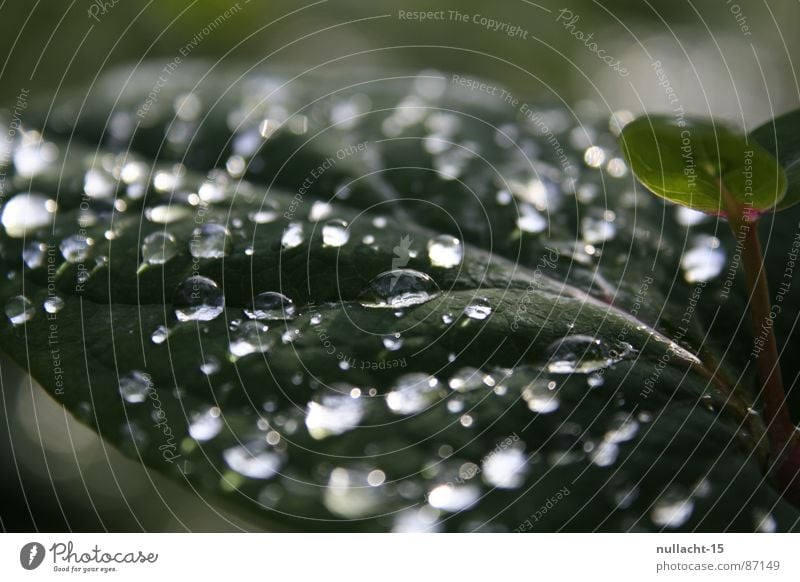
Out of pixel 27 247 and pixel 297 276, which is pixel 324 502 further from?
pixel 27 247

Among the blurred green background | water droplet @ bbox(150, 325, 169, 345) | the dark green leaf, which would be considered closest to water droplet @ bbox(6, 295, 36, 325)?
the dark green leaf

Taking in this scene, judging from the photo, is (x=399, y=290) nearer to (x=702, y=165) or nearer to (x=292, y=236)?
(x=292, y=236)

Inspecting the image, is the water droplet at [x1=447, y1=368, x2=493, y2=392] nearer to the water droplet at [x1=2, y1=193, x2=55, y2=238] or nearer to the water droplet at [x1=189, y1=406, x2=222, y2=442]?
the water droplet at [x1=189, y1=406, x2=222, y2=442]
